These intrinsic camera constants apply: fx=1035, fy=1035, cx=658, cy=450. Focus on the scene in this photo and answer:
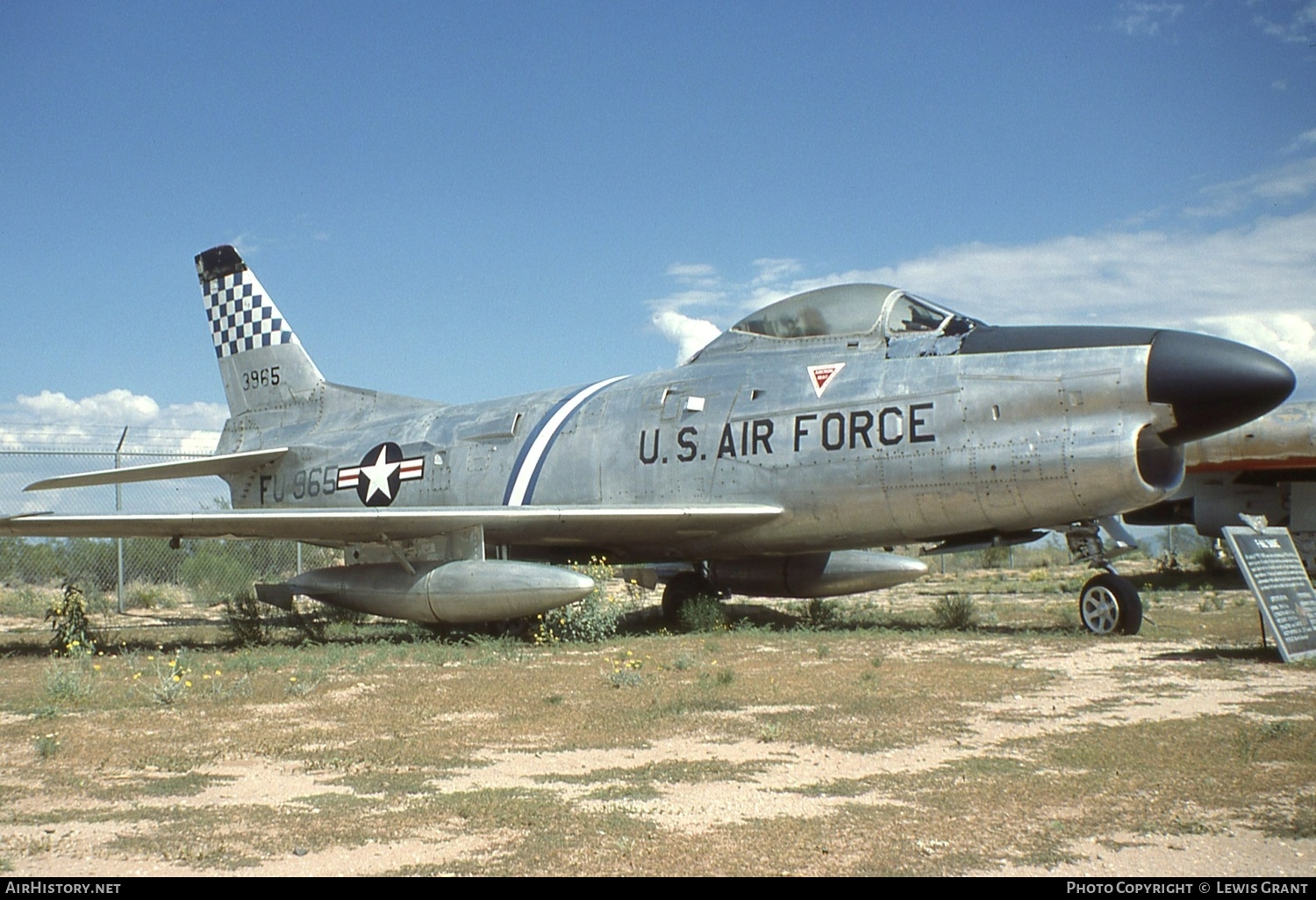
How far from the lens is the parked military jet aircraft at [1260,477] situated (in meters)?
17.7

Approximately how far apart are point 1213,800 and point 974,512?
5919 millimetres

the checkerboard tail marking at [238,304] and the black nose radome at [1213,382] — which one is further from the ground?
the checkerboard tail marking at [238,304]

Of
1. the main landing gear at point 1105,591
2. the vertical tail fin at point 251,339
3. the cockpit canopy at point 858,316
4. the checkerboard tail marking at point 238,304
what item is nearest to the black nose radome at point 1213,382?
the main landing gear at point 1105,591

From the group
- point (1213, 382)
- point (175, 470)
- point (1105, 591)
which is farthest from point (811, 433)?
point (175, 470)

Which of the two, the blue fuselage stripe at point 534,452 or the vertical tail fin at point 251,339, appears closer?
the blue fuselage stripe at point 534,452

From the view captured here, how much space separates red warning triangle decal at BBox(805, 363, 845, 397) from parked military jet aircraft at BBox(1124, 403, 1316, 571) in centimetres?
836

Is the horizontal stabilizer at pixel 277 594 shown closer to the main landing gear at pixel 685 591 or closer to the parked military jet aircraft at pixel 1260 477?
the main landing gear at pixel 685 591

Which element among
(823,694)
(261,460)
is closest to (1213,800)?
(823,694)

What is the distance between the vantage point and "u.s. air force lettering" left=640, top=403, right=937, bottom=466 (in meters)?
10.2

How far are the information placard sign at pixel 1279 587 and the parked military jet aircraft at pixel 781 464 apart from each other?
1072mm

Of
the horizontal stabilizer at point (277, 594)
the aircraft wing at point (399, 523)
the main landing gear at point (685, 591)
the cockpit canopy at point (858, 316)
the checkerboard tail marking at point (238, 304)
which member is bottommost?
A: the main landing gear at point (685, 591)

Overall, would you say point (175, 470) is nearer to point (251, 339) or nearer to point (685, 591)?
point (251, 339)

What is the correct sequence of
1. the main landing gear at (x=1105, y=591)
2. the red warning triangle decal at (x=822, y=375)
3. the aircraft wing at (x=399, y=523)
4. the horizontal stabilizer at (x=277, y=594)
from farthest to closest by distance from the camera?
the horizontal stabilizer at (x=277, y=594) → the red warning triangle decal at (x=822, y=375) → the aircraft wing at (x=399, y=523) → the main landing gear at (x=1105, y=591)

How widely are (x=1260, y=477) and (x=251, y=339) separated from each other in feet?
60.1
